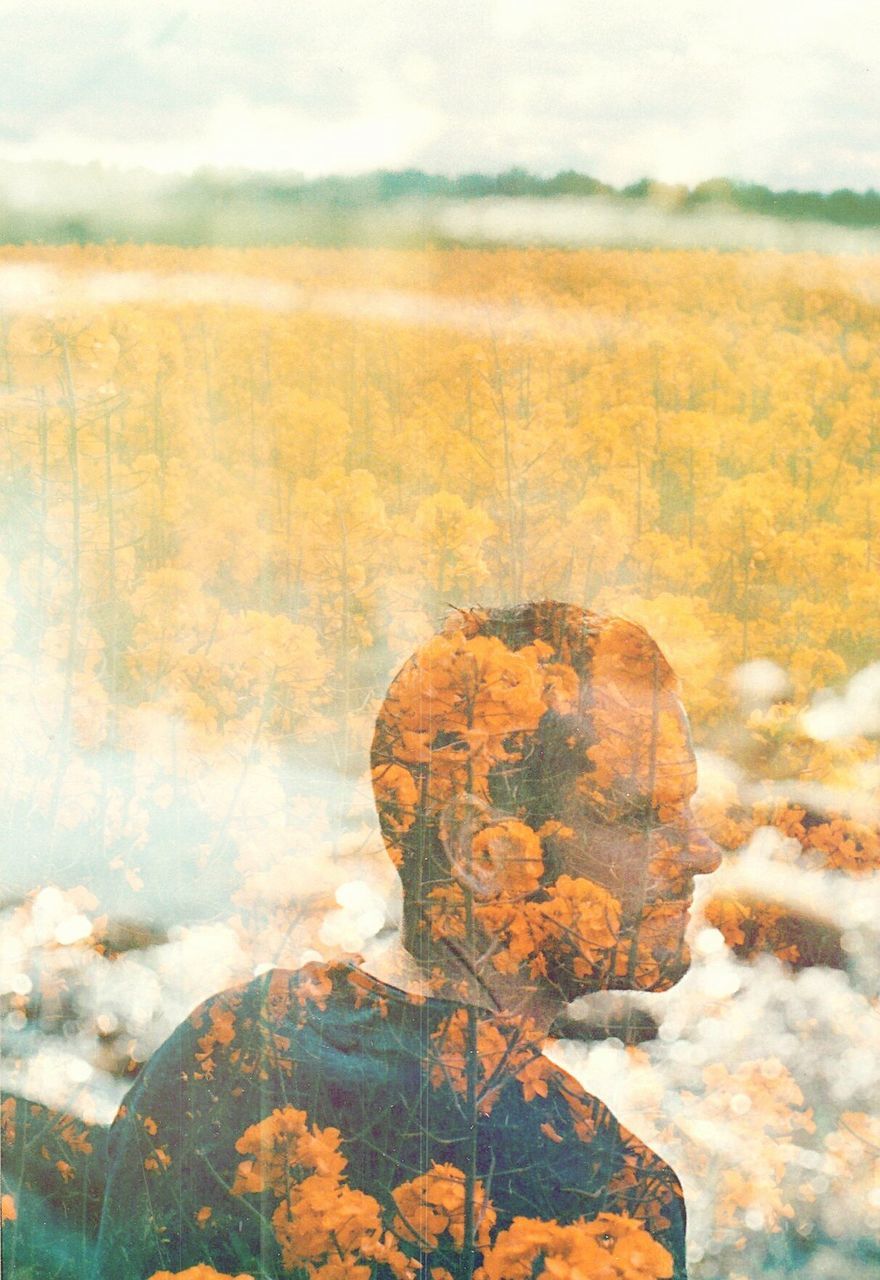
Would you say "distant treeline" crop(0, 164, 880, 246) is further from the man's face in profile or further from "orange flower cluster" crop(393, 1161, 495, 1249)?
"orange flower cluster" crop(393, 1161, 495, 1249)

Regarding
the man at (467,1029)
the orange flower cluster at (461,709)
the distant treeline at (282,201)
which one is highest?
the distant treeline at (282,201)

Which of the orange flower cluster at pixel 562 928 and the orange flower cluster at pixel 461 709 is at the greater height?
the orange flower cluster at pixel 461 709

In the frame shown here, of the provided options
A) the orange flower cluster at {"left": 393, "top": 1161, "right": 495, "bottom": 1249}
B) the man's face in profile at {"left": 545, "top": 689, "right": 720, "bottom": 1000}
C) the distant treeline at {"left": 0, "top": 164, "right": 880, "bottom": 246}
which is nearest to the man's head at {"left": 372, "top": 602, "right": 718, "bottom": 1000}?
the man's face in profile at {"left": 545, "top": 689, "right": 720, "bottom": 1000}

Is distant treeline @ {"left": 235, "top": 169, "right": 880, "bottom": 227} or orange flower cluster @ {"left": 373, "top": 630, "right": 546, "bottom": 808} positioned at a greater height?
distant treeline @ {"left": 235, "top": 169, "right": 880, "bottom": 227}

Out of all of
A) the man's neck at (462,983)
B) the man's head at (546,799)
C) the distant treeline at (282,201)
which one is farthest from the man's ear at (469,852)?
the distant treeline at (282,201)

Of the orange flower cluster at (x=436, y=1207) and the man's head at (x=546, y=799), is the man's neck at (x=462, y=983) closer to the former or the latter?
the man's head at (x=546, y=799)

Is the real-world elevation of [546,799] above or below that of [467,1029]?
above

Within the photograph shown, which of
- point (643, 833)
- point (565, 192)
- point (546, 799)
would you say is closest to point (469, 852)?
point (546, 799)

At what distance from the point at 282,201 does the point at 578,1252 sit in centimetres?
195

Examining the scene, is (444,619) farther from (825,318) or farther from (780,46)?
(780,46)

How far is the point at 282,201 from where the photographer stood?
215 cm

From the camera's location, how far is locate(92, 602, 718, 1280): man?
6.84ft

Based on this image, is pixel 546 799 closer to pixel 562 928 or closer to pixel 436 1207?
pixel 562 928
